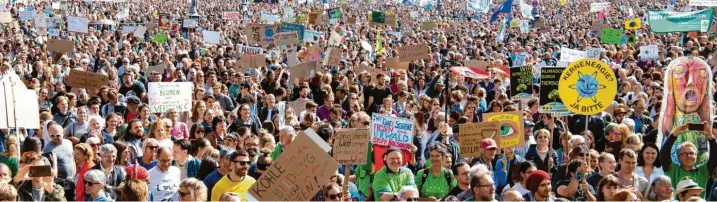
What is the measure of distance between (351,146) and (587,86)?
2529mm

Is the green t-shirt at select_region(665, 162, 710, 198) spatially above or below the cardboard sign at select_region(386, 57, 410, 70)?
below

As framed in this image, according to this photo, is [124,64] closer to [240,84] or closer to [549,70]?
[240,84]

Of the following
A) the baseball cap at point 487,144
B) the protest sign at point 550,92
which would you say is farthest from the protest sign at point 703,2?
→ the baseball cap at point 487,144

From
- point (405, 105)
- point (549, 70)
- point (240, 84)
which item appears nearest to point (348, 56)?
point (240, 84)

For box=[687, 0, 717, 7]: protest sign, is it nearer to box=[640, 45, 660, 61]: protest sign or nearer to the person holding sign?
box=[640, 45, 660, 61]: protest sign

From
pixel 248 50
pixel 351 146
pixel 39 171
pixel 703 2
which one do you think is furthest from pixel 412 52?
pixel 703 2

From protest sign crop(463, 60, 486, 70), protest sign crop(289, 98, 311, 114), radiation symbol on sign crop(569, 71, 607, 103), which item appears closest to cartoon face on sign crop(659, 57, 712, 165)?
radiation symbol on sign crop(569, 71, 607, 103)

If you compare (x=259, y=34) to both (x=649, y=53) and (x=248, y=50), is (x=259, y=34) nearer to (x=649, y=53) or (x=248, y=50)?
(x=248, y=50)

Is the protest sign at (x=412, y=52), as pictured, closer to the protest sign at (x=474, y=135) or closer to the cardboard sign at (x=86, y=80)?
the cardboard sign at (x=86, y=80)

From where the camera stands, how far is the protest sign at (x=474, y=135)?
352 inches

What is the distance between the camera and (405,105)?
485 inches

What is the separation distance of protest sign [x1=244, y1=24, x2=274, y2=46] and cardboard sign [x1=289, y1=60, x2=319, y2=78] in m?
5.68

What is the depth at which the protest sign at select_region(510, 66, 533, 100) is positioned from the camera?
1302 cm

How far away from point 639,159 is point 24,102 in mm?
4726
